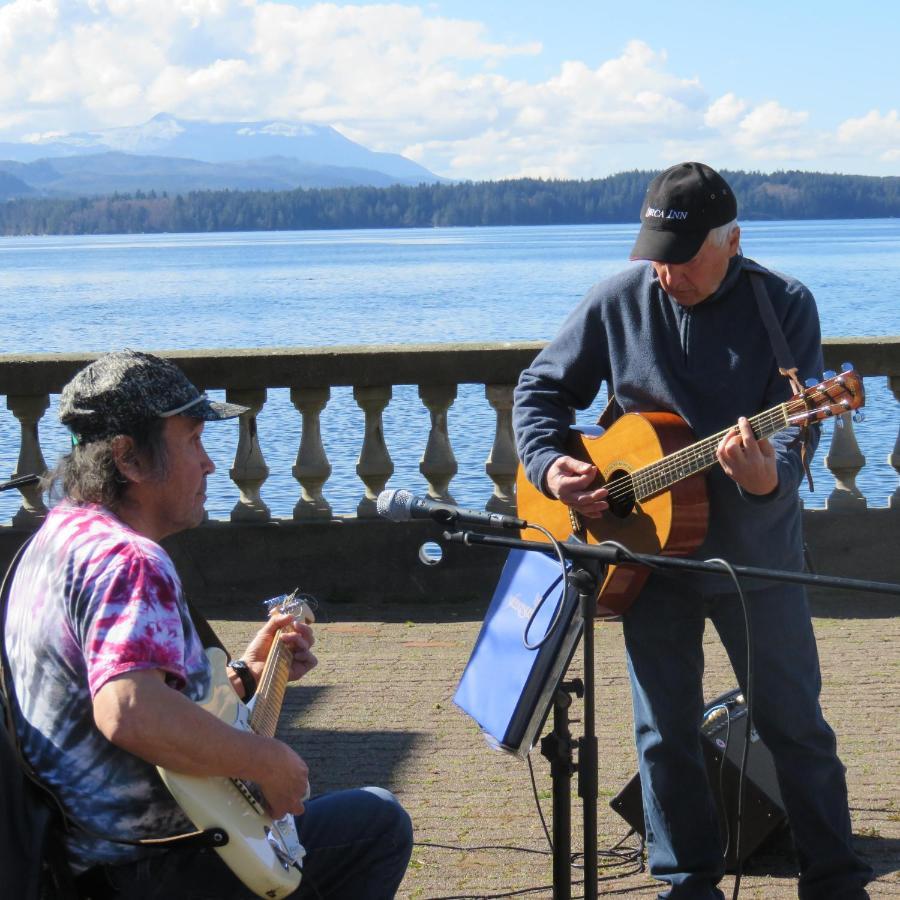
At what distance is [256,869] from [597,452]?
6.49ft

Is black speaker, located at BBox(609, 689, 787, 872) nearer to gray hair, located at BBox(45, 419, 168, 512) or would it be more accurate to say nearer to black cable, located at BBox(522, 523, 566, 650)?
black cable, located at BBox(522, 523, 566, 650)

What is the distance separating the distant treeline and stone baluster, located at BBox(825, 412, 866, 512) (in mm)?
131411

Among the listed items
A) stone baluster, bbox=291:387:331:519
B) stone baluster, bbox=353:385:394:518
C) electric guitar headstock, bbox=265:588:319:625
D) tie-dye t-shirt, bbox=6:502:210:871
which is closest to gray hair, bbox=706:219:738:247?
electric guitar headstock, bbox=265:588:319:625

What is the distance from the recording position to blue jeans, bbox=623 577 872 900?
13.6 ft

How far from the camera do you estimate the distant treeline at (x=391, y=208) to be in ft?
461

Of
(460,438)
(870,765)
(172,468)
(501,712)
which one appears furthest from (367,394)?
(460,438)

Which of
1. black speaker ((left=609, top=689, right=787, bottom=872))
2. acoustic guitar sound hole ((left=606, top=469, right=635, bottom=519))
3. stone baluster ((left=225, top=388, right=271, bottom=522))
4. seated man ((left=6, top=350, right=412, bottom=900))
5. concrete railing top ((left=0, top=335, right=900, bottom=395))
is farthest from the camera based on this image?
stone baluster ((left=225, top=388, right=271, bottom=522))

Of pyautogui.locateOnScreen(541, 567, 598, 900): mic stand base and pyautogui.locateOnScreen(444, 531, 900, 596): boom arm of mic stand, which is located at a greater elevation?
pyautogui.locateOnScreen(444, 531, 900, 596): boom arm of mic stand

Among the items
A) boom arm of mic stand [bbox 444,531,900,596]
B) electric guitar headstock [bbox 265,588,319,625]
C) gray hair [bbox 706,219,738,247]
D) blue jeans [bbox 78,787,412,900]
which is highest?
gray hair [bbox 706,219,738,247]

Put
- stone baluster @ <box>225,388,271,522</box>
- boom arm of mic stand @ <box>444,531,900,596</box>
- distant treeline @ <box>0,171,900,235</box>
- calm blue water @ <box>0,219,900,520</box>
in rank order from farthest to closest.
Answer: distant treeline @ <box>0,171,900,235</box>, calm blue water @ <box>0,219,900,520</box>, stone baluster @ <box>225,388,271,522</box>, boom arm of mic stand @ <box>444,531,900,596</box>

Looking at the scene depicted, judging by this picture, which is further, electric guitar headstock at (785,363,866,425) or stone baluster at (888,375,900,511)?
stone baluster at (888,375,900,511)

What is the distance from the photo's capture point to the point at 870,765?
568 cm

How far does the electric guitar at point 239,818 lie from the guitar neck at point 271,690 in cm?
16

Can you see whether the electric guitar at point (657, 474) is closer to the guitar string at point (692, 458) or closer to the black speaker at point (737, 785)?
the guitar string at point (692, 458)
